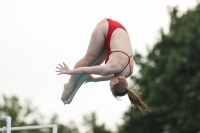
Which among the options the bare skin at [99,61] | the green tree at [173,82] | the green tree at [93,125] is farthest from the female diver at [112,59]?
the green tree at [93,125]

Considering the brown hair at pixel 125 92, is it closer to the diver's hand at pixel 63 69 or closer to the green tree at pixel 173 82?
the diver's hand at pixel 63 69

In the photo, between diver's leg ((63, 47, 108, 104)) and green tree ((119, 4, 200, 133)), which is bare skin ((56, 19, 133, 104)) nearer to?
diver's leg ((63, 47, 108, 104))

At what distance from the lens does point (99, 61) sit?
363 inches

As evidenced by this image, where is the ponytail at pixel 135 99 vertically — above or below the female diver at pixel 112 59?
below

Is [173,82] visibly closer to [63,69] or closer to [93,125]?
[93,125]

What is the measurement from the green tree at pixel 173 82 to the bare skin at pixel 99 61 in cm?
1906

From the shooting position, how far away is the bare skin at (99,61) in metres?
8.31

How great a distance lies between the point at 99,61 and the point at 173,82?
67.5 ft

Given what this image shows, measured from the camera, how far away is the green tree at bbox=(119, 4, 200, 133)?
28.7 m

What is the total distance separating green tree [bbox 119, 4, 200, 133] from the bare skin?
62.5 feet

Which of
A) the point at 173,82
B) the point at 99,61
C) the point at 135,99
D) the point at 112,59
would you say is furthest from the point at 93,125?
the point at 112,59

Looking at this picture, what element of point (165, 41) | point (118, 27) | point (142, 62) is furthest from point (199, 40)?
point (118, 27)

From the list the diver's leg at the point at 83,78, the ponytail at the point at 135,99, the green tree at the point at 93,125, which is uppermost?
the diver's leg at the point at 83,78

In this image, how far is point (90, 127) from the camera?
124 ft
